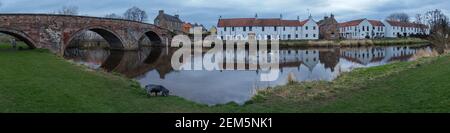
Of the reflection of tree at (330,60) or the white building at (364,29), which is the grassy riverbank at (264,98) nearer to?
the reflection of tree at (330,60)

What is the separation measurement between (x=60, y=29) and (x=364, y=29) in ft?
241

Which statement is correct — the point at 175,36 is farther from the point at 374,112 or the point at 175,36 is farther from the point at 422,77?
the point at 374,112

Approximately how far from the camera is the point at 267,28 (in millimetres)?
80875

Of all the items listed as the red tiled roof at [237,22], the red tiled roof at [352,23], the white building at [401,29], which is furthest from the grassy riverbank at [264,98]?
the white building at [401,29]

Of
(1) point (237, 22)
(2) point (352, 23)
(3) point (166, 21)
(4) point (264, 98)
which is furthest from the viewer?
(2) point (352, 23)

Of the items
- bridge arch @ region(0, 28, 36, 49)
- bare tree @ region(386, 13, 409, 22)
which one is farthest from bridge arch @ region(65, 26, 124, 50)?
bare tree @ region(386, 13, 409, 22)

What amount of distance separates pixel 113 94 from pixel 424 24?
106m

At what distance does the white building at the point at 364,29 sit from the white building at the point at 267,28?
684 inches

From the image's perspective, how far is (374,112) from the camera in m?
9.50

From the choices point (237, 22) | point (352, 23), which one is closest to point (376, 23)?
point (352, 23)

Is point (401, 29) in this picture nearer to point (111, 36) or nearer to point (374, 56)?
point (374, 56)

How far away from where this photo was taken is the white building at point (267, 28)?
264 ft
